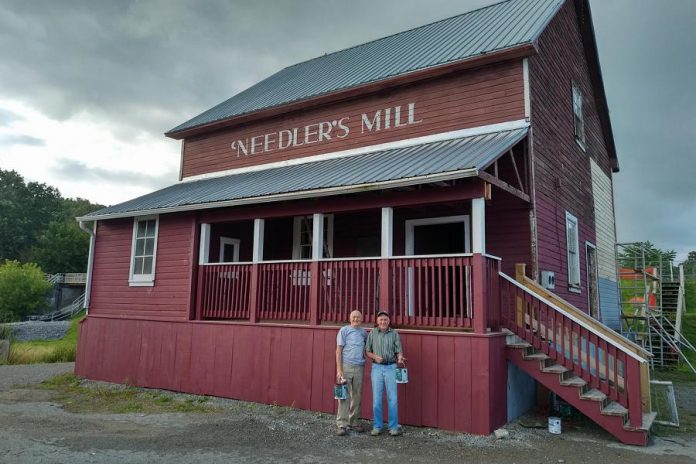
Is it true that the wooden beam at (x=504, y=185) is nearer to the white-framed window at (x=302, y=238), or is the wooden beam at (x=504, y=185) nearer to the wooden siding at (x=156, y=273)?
the white-framed window at (x=302, y=238)

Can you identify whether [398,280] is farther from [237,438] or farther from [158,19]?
[158,19]

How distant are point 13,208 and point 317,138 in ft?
284

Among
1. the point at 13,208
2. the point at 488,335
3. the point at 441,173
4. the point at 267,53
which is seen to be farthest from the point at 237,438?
the point at 13,208

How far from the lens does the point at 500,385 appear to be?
7211mm

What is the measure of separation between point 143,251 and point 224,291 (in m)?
2.88

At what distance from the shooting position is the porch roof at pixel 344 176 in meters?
7.63

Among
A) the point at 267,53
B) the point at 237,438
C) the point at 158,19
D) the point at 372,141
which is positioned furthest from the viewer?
the point at 267,53

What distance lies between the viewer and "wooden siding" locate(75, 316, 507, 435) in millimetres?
6980

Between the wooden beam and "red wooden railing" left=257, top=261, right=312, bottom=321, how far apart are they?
355 cm

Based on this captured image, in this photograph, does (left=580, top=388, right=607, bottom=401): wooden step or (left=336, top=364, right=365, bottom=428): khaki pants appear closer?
(left=580, top=388, right=607, bottom=401): wooden step

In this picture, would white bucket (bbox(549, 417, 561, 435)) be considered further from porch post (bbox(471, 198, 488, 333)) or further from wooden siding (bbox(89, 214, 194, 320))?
wooden siding (bbox(89, 214, 194, 320))

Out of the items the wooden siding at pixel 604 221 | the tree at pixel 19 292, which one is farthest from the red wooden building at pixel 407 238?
the tree at pixel 19 292

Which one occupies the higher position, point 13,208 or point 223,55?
point 13,208

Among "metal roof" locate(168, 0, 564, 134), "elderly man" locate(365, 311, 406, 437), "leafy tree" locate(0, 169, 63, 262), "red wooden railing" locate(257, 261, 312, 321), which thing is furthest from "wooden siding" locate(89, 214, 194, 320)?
"leafy tree" locate(0, 169, 63, 262)
